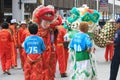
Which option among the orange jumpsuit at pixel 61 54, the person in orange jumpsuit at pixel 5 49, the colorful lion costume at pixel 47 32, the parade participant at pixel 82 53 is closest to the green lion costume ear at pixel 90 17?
the orange jumpsuit at pixel 61 54

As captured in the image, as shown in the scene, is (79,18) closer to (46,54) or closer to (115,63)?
(115,63)

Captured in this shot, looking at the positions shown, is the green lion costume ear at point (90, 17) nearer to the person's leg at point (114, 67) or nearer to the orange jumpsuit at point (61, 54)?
the orange jumpsuit at point (61, 54)

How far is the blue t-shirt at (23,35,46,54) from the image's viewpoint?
31.7 feet

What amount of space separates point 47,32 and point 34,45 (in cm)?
72

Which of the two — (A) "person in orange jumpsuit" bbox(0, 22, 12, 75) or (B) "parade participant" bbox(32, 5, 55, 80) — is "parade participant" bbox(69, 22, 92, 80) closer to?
(B) "parade participant" bbox(32, 5, 55, 80)

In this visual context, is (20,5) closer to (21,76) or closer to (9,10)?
(9,10)

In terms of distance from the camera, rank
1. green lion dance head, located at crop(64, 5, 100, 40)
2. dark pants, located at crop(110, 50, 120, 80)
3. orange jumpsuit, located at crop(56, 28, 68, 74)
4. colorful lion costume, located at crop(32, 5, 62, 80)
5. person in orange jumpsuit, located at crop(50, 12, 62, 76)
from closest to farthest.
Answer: colorful lion costume, located at crop(32, 5, 62, 80) < person in orange jumpsuit, located at crop(50, 12, 62, 76) < dark pants, located at crop(110, 50, 120, 80) < green lion dance head, located at crop(64, 5, 100, 40) < orange jumpsuit, located at crop(56, 28, 68, 74)

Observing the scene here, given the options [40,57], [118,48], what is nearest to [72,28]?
[118,48]

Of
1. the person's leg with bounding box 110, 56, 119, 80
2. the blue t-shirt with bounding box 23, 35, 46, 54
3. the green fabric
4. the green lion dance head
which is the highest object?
the green lion dance head

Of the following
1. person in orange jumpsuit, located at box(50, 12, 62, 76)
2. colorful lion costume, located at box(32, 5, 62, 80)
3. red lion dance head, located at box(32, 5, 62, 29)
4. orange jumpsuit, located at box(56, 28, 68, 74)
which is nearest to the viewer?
colorful lion costume, located at box(32, 5, 62, 80)

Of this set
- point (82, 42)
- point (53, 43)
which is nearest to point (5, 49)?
point (53, 43)

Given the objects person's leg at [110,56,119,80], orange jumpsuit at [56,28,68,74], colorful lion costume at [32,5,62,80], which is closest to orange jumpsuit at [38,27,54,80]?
colorful lion costume at [32,5,62,80]

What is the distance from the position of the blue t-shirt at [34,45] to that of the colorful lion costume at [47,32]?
0.32 m

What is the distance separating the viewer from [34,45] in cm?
967
